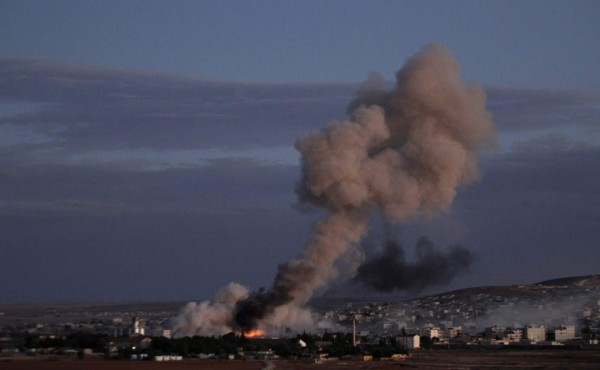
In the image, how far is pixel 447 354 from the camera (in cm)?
8375

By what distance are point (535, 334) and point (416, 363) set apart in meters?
33.4

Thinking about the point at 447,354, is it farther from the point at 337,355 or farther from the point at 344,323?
the point at 344,323

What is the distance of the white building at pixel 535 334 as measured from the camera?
102750 mm

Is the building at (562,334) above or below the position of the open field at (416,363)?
above

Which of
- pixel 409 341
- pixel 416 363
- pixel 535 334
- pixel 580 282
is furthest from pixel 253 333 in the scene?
pixel 580 282

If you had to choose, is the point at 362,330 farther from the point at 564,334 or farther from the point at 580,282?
the point at 580,282

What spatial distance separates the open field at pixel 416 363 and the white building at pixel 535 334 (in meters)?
15.3

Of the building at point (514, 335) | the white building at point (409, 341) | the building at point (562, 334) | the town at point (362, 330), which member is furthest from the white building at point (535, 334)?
the white building at point (409, 341)

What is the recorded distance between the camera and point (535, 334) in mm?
104125

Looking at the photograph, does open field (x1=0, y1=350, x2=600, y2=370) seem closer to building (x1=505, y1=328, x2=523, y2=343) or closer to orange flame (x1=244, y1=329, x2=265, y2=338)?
orange flame (x1=244, y1=329, x2=265, y2=338)

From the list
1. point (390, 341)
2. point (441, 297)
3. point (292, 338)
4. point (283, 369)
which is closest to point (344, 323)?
point (390, 341)

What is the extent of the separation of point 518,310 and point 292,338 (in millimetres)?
68032

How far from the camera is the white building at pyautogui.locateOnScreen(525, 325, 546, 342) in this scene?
337 ft

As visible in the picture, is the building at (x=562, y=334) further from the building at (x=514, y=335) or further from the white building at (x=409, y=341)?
the white building at (x=409, y=341)
